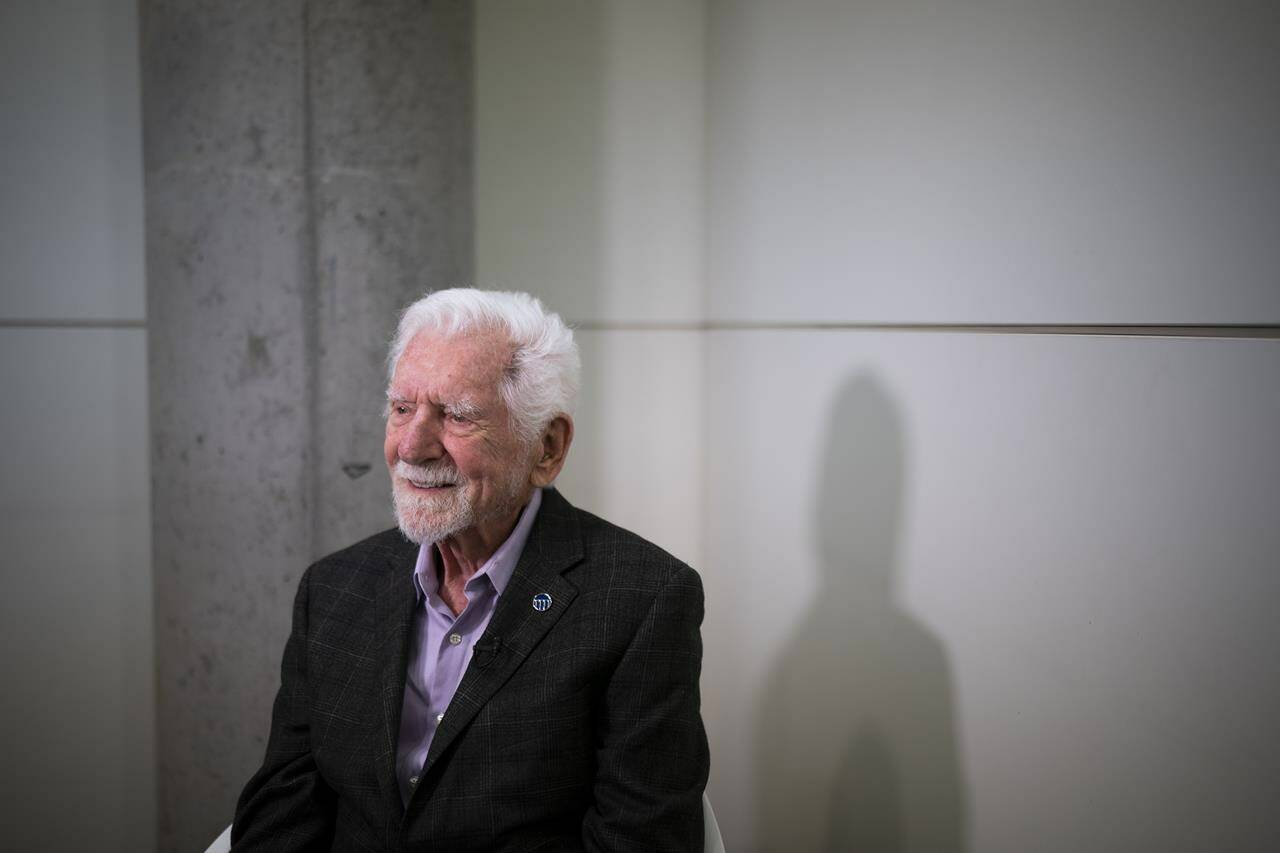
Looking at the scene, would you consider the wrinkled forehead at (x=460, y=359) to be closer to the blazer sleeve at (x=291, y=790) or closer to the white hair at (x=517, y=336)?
the white hair at (x=517, y=336)

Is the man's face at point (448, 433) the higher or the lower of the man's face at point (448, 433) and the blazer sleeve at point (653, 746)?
the higher

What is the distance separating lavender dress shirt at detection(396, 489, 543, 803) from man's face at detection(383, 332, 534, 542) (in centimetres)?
9

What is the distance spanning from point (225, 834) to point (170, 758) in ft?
2.84

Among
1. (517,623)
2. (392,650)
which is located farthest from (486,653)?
(392,650)

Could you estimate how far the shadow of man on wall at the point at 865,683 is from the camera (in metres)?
1.79

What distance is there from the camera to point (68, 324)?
2.65 m

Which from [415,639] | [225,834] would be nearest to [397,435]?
[415,639]

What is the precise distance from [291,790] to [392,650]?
0.32 metres

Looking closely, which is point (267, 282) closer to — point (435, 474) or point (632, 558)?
point (435, 474)

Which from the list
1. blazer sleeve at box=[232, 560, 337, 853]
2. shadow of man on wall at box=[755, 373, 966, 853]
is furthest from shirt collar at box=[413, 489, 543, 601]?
shadow of man on wall at box=[755, 373, 966, 853]

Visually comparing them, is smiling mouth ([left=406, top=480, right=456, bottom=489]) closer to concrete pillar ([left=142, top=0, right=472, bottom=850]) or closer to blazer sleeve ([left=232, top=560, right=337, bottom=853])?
blazer sleeve ([left=232, top=560, right=337, bottom=853])

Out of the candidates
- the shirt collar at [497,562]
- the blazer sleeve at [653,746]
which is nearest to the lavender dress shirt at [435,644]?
the shirt collar at [497,562]

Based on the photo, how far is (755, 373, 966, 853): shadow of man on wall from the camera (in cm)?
179

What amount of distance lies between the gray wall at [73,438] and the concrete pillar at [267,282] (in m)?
0.42
